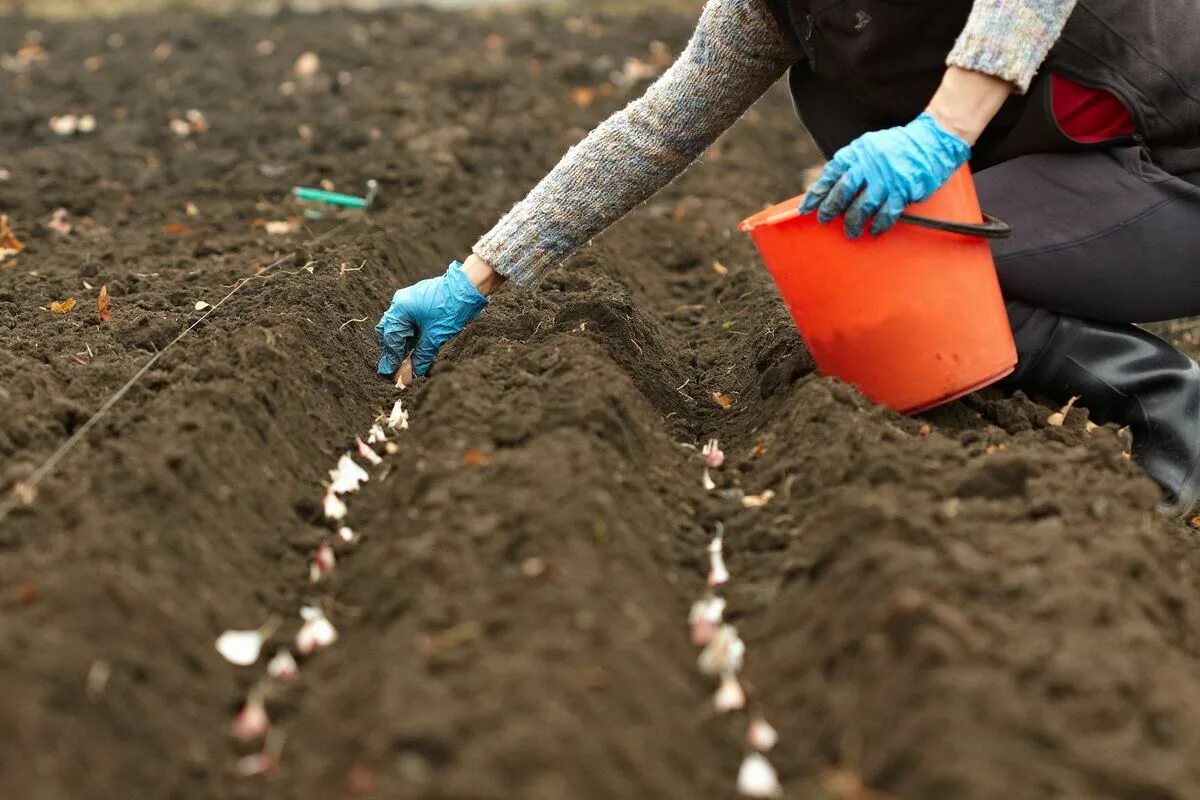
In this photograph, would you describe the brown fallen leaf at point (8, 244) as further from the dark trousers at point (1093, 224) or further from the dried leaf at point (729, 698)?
the dried leaf at point (729, 698)

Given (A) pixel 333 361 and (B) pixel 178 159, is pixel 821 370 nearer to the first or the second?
(A) pixel 333 361

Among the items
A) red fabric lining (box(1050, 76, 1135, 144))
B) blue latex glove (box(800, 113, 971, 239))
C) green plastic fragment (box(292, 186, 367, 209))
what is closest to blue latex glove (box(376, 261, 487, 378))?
blue latex glove (box(800, 113, 971, 239))

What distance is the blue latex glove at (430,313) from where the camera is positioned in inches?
140

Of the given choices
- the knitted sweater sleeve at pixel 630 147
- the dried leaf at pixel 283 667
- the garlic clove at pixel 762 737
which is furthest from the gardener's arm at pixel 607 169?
the garlic clove at pixel 762 737

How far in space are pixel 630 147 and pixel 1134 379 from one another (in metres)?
1.31

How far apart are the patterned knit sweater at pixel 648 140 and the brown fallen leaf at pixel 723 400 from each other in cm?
52

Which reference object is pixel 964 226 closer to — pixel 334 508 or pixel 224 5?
pixel 334 508

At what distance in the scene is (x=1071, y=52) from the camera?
126 inches

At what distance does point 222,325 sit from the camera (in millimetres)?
3668

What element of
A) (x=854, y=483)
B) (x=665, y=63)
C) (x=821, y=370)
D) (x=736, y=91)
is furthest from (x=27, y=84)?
(x=854, y=483)

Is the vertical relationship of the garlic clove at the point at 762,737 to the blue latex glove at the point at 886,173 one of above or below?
below

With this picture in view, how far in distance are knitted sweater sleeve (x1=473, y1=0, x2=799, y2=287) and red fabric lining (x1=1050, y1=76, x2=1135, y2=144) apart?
0.66 metres

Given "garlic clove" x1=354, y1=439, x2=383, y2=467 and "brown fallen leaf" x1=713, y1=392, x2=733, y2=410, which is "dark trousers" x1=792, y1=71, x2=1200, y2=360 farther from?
"garlic clove" x1=354, y1=439, x2=383, y2=467

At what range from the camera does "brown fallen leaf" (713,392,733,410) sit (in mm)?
3658
